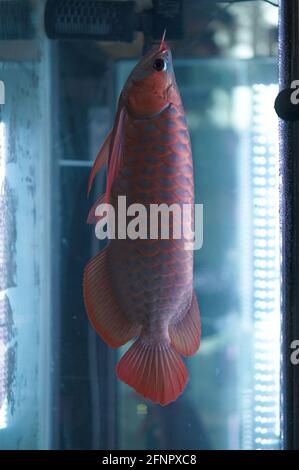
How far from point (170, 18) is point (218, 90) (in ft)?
0.90

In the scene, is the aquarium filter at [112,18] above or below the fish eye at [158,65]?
above

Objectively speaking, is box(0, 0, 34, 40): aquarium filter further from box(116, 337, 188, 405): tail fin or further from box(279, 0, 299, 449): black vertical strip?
box(116, 337, 188, 405): tail fin

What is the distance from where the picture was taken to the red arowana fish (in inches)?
30.6

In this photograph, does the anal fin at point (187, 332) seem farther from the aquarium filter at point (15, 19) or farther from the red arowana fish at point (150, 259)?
the aquarium filter at point (15, 19)

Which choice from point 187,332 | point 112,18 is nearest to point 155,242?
point 187,332

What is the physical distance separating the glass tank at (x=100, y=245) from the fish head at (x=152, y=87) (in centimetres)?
19

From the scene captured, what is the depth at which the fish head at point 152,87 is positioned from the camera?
2.53ft

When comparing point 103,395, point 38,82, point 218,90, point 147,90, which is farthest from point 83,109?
point 103,395

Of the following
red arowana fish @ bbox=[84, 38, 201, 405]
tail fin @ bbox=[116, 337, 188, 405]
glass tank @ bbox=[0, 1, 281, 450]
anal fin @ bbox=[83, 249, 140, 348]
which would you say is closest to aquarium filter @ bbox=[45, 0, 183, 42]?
glass tank @ bbox=[0, 1, 281, 450]

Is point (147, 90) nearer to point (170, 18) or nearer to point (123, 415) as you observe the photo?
point (170, 18)

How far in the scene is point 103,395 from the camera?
1.13m

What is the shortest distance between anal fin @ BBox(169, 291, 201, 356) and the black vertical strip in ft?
0.37

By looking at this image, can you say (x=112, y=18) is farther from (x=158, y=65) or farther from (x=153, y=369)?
(x=153, y=369)

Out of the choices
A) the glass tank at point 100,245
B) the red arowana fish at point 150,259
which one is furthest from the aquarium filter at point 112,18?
the red arowana fish at point 150,259
